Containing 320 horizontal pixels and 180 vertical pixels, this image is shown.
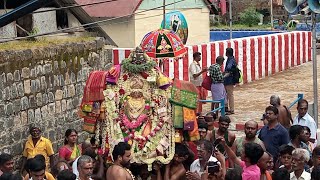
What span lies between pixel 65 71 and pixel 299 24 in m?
22.8

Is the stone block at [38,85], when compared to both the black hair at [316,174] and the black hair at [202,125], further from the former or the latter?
the black hair at [316,174]

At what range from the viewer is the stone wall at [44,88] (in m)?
11.5

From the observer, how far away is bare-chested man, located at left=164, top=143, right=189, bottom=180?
31.7 feet

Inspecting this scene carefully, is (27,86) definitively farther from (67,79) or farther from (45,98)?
(67,79)

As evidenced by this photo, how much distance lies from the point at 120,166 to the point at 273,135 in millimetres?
2604

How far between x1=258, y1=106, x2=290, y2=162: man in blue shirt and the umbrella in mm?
1745

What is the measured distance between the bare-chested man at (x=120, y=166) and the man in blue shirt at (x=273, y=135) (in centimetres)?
237

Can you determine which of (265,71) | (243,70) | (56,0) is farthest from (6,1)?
(265,71)

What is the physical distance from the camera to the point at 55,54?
501 inches

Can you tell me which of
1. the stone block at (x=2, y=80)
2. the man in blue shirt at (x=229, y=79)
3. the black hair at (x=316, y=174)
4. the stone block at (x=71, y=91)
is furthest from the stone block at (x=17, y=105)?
the man in blue shirt at (x=229, y=79)

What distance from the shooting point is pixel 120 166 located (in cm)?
853

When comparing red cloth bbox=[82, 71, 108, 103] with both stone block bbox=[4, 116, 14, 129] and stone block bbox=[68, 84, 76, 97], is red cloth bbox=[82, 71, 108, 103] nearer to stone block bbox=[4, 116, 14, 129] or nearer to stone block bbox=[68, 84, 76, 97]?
stone block bbox=[4, 116, 14, 129]

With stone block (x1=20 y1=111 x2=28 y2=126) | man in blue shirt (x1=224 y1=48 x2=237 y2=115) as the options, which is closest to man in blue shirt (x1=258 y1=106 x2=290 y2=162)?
stone block (x1=20 y1=111 x2=28 y2=126)

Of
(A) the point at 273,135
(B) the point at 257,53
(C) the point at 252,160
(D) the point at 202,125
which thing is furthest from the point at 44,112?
(B) the point at 257,53
